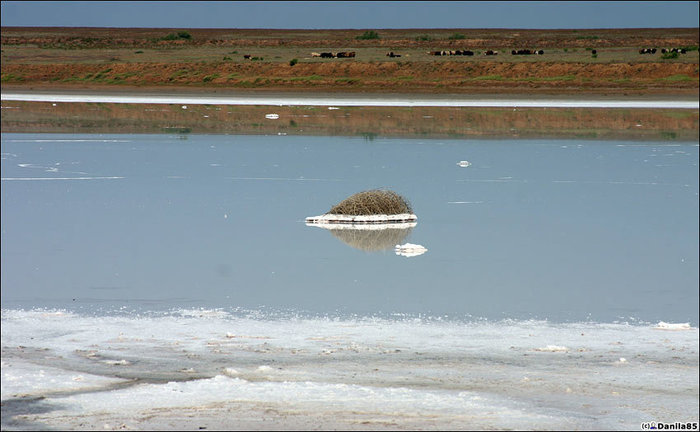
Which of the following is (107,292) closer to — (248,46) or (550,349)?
(550,349)

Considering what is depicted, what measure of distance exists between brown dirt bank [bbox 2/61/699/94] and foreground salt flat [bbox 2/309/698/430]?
36.3 meters

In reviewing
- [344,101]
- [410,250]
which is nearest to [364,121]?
[344,101]

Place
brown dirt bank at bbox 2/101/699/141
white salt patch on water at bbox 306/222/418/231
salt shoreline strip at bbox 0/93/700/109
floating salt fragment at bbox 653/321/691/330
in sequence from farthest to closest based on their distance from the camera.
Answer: salt shoreline strip at bbox 0/93/700/109 → brown dirt bank at bbox 2/101/699/141 → white salt patch on water at bbox 306/222/418/231 → floating salt fragment at bbox 653/321/691/330

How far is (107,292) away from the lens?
8992 millimetres

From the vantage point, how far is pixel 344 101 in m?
40.7

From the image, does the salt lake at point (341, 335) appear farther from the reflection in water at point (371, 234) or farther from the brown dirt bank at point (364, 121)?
the brown dirt bank at point (364, 121)

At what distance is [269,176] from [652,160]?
7.67 m

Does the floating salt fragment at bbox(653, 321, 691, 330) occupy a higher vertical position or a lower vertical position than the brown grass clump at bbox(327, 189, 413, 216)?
lower

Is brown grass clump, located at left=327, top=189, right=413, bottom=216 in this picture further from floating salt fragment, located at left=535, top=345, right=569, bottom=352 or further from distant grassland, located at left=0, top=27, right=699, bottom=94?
distant grassland, located at left=0, top=27, right=699, bottom=94

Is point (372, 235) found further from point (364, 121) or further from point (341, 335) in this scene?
point (364, 121)

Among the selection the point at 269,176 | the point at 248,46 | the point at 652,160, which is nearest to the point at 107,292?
the point at 269,176

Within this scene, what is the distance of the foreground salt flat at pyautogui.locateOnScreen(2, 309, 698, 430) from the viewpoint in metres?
5.67

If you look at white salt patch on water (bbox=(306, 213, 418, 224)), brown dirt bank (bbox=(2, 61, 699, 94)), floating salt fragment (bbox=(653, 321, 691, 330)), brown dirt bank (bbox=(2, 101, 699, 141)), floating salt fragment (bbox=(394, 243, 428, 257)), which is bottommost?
floating salt fragment (bbox=(653, 321, 691, 330))

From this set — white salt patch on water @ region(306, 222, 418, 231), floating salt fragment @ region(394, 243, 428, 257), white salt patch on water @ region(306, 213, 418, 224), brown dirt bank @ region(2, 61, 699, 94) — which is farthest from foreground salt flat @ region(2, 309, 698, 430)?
brown dirt bank @ region(2, 61, 699, 94)
